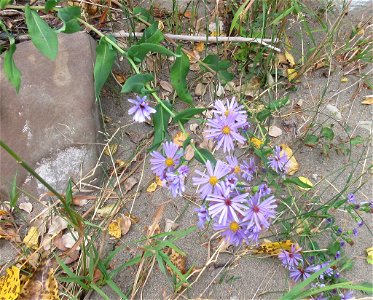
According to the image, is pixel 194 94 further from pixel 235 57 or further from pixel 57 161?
pixel 57 161

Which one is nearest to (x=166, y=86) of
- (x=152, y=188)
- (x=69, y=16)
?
(x=152, y=188)

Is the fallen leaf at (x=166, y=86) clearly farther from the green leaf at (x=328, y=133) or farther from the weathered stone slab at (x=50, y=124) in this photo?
the green leaf at (x=328, y=133)

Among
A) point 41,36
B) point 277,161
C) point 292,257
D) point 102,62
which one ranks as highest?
point 41,36

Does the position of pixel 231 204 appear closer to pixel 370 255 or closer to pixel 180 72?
pixel 180 72

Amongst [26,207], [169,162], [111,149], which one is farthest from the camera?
[111,149]

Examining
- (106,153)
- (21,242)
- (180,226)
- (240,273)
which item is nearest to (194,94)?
(106,153)

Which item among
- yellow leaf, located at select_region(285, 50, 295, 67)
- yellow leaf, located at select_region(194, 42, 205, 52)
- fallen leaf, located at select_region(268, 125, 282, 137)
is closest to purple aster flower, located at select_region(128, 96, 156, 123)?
fallen leaf, located at select_region(268, 125, 282, 137)

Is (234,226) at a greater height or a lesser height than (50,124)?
greater

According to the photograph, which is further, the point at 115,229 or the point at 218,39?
the point at 218,39
